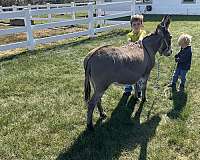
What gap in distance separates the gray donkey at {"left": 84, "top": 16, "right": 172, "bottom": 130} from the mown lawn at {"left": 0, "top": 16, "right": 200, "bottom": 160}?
485 millimetres

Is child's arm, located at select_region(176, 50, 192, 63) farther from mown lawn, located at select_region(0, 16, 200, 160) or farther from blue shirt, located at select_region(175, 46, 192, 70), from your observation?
mown lawn, located at select_region(0, 16, 200, 160)

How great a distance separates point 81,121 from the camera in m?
5.79

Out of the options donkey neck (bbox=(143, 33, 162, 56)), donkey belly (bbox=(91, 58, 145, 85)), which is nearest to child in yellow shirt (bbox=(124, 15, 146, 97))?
donkey neck (bbox=(143, 33, 162, 56))

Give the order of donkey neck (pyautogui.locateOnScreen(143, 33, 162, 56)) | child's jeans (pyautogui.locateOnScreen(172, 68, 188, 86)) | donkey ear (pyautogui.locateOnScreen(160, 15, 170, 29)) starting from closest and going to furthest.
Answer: donkey ear (pyautogui.locateOnScreen(160, 15, 170, 29)) < donkey neck (pyautogui.locateOnScreen(143, 33, 162, 56)) < child's jeans (pyautogui.locateOnScreen(172, 68, 188, 86))

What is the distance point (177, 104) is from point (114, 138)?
6.27 ft

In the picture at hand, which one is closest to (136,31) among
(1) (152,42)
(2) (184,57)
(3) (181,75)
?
(1) (152,42)

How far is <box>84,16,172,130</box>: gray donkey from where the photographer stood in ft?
16.6

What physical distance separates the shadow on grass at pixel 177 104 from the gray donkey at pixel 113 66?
82cm

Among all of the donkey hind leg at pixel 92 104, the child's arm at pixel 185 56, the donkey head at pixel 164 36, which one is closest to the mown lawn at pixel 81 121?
the donkey hind leg at pixel 92 104

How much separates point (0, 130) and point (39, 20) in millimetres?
15301

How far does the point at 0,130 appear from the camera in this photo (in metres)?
5.50

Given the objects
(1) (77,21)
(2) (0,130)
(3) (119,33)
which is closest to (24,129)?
(2) (0,130)

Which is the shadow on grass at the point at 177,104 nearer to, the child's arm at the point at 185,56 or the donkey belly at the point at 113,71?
the child's arm at the point at 185,56

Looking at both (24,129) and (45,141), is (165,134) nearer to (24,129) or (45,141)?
(45,141)
